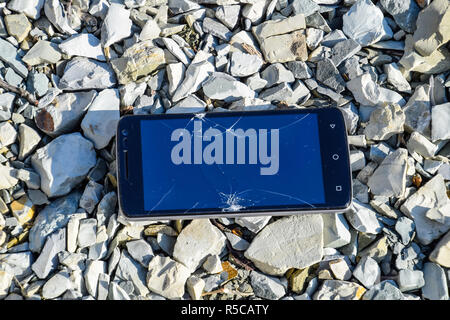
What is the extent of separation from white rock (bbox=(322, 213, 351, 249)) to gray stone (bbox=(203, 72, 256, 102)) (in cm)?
36

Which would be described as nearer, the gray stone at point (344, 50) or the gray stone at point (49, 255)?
the gray stone at point (49, 255)

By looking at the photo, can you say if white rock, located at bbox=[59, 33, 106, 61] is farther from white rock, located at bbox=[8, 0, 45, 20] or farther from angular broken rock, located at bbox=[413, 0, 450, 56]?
angular broken rock, located at bbox=[413, 0, 450, 56]

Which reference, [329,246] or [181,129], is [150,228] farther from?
[329,246]

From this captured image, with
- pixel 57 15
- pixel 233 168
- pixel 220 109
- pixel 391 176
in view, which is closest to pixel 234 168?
pixel 233 168

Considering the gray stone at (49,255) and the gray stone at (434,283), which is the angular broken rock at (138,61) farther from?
the gray stone at (434,283)

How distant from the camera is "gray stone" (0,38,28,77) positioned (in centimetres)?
134

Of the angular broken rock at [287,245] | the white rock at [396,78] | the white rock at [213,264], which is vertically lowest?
the white rock at [213,264]

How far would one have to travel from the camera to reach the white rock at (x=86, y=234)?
50.2 inches

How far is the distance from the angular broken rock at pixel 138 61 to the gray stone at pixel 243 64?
0.18 meters

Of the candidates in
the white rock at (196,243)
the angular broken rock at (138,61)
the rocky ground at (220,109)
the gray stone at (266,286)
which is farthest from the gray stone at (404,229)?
the angular broken rock at (138,61)

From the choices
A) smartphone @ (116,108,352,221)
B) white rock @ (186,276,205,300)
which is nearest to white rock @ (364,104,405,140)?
smartphone @ (116,108,352,221)

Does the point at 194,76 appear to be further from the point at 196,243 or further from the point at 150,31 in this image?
the point at 196,243

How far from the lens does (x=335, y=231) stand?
4.21 feet

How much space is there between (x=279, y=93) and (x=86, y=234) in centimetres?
59
